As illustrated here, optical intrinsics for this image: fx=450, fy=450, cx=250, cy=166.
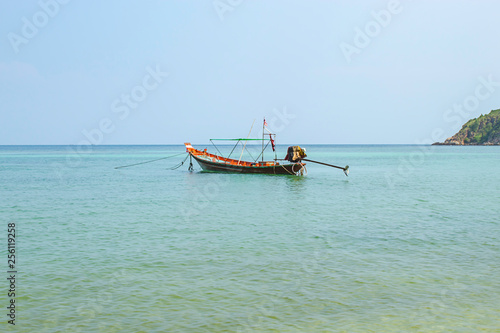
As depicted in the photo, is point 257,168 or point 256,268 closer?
point 256,268

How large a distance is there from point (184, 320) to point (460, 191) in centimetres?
2810

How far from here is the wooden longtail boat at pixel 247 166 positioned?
4441 cm

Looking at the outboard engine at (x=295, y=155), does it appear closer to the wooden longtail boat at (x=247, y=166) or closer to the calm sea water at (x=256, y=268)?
the wooden longtail boat at (x=247, y=166)

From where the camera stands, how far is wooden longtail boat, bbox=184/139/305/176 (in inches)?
1748

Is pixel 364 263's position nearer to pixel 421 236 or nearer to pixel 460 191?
pixel 421 236

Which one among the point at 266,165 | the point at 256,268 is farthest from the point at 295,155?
the point at 256,268

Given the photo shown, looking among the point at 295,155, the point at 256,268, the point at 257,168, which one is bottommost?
the point at 256,268

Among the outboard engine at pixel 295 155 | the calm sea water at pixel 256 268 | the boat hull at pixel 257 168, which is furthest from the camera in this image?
the boat hull at pixel 257 168

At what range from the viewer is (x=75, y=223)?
19328 millimetres

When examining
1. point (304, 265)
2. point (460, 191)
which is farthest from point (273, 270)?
point (460, 191)

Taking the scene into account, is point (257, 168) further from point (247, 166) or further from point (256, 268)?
point (256, 268)

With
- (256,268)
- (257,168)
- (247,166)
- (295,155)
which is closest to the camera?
(256,268)

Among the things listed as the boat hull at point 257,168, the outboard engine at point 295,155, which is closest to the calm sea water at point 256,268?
the outboard engine at point 295,155

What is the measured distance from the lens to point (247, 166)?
153 ft
